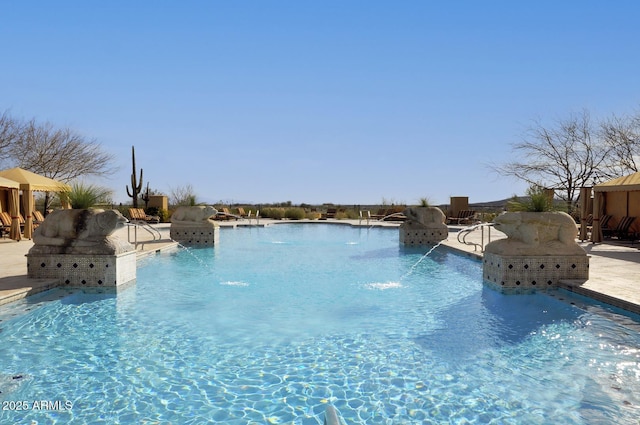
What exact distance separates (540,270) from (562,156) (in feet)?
58.6

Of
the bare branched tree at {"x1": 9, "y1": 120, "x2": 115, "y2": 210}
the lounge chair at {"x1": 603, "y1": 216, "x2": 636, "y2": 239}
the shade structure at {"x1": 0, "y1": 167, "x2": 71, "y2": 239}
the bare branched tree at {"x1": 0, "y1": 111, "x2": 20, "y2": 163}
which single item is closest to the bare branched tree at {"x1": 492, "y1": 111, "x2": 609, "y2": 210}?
the lounge chair at {"x1": 603, "y1": 216, "x2": 636, "y2": 239}

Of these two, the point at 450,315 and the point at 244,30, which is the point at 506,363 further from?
the point at 244,30

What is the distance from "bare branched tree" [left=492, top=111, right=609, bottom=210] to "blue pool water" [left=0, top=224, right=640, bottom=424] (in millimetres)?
17539

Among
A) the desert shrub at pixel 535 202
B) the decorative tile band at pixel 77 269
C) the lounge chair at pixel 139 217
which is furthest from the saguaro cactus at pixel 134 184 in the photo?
the desert shrub at pixel 535 202

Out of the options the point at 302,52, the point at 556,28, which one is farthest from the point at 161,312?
the point at 556,28

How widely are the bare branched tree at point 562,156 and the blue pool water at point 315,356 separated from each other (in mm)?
17539

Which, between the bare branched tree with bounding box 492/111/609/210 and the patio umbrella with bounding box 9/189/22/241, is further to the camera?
the bare branched tree with bounding box 492/111/609/210

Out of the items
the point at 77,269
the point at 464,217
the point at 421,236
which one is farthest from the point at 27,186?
the point at 464,217

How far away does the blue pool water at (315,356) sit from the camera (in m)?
2.94

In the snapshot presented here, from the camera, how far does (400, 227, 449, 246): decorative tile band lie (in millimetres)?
12633

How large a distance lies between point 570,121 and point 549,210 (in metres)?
17.1

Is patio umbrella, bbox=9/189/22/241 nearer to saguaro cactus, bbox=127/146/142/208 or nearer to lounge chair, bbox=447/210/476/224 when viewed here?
saguaro cactus, bbox=127/146/142/208

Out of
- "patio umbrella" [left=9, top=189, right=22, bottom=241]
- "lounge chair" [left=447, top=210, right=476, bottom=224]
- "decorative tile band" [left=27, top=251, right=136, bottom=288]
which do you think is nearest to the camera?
"decorative tile band" [left=27, top=251, right=136, bottom=288]

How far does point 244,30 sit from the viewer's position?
1115 cm
